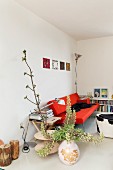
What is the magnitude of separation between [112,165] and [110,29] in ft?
11.3

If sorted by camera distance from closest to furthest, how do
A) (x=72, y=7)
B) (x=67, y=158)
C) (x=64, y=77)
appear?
1. (x=67, y=158)
2. (x=72, y=7)
3. (x=64, y=77)

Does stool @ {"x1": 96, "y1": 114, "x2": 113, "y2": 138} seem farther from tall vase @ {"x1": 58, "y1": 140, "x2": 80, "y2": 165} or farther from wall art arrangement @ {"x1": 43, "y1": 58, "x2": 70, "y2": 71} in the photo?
wall art arrangement @ {"x1": 43, "y1": 58, "x2": 70, "y2": 71}

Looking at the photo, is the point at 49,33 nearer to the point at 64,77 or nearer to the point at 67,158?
the point at 64,77

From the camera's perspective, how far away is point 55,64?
4098 millimetres

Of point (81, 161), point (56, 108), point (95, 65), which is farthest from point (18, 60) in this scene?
point (95, 65)

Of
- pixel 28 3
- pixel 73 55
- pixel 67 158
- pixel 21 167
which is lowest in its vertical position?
pixel 21 167

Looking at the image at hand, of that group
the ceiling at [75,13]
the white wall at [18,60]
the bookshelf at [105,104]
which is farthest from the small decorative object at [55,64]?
the bookshelf at [105,104]

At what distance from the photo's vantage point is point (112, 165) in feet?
7.13

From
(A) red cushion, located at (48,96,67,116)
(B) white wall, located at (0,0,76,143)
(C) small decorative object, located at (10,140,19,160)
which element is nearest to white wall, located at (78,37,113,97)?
(B) white wall, located at (0,0,76,143)

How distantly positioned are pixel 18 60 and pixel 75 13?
4.80 ft

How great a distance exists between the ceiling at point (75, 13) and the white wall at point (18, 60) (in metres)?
0.21

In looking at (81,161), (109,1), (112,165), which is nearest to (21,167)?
(81,161)

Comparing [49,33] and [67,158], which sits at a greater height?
[49,33]

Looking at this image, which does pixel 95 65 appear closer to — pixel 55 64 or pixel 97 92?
pixel 97 92
